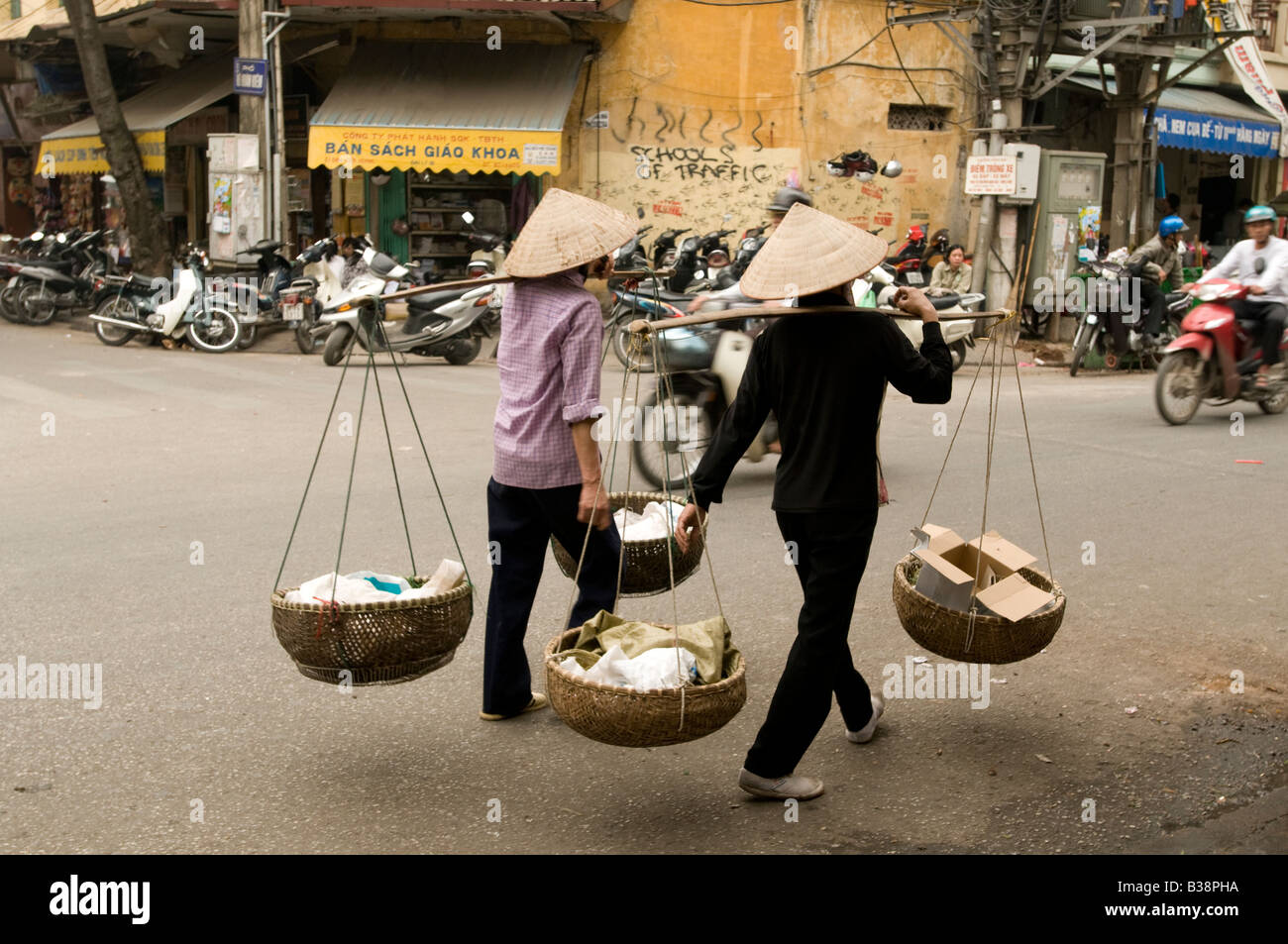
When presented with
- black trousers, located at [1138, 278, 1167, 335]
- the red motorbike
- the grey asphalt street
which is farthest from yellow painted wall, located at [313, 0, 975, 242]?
the grey asphalt street

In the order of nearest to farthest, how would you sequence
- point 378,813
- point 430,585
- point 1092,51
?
1. point 378,813
2. point 430,585
3. point 1092,51

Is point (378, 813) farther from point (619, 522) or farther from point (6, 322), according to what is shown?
point (6, 322)

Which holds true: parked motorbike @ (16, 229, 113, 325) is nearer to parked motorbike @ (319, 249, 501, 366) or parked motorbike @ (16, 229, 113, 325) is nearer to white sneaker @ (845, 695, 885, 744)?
parked motorbike @ (319, 249, 501, 366)

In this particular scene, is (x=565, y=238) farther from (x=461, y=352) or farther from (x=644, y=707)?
(x=461, y=352)

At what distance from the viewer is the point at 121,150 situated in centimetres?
1603

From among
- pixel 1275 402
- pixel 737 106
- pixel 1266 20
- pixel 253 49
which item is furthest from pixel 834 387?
pixel 1266 20

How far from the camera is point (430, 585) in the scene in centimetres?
394

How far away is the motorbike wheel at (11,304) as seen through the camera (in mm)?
16255

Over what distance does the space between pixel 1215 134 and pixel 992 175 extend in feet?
25.8

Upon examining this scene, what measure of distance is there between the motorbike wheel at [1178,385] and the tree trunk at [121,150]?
1222cm

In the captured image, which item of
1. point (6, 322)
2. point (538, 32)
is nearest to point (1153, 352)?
point (538, 32)

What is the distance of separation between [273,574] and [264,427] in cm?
405

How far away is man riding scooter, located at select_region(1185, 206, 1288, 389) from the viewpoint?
9.84 m

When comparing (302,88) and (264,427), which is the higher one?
(302,88)
